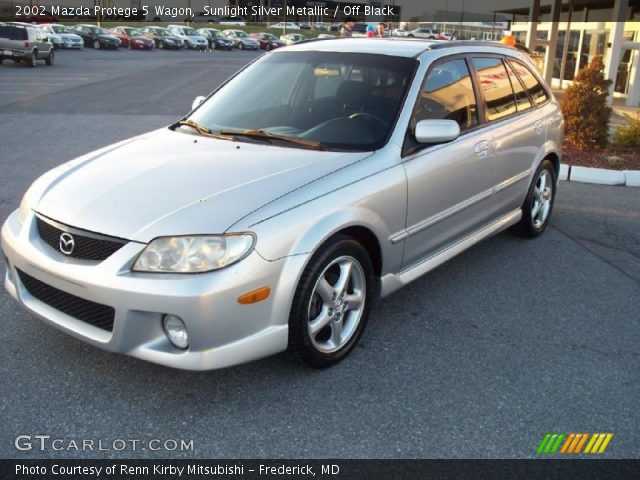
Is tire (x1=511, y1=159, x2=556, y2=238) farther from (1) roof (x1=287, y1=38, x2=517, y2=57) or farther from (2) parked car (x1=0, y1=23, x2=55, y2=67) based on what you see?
(2) parked car (x1=0, y1=23, x2=55, y2=67)

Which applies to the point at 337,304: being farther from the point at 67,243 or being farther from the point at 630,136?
the point at 630,136

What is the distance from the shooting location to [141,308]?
279 cm

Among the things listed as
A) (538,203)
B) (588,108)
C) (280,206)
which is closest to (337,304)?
(280,206)

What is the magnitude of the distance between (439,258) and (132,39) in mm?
43260

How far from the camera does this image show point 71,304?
3.02 meters

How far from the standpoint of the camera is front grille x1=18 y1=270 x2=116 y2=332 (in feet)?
9.54

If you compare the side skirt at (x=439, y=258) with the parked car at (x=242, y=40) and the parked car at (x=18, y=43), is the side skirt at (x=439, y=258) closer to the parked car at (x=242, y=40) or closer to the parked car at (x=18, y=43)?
the parked car at (x=18, y=43)

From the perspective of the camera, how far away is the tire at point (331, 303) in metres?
3.14

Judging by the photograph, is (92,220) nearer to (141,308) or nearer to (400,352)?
(141,308)

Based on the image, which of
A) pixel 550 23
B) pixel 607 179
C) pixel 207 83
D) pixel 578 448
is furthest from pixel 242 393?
pixel 550 23

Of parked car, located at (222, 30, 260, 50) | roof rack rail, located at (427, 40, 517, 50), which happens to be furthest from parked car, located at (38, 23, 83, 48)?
roof rack rail, located at (427, 40, 517, 50)

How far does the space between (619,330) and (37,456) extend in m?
3.36

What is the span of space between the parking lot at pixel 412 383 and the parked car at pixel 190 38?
45854 millimetres

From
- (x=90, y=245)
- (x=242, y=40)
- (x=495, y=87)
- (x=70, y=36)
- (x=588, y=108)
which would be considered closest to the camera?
(x=90, y=245)
